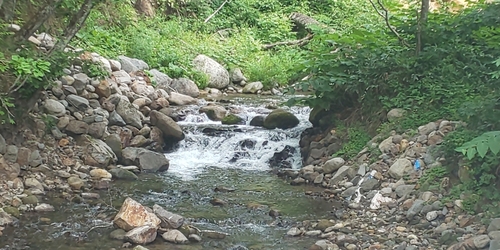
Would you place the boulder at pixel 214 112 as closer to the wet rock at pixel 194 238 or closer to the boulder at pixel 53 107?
the boulder at pixel 53 107

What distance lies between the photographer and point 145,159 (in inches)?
319

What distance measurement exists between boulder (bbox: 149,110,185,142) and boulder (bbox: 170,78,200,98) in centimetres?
306

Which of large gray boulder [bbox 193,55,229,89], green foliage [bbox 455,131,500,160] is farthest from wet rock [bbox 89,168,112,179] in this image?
large gray boulder [bbox 193,55,229,89]

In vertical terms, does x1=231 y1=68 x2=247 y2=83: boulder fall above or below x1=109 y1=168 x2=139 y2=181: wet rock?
above

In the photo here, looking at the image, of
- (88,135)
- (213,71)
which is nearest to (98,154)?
(88,135)

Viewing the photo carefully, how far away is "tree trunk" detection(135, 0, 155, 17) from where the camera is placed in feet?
55.4

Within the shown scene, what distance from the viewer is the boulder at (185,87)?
1249 cm

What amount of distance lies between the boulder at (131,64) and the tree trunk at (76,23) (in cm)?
521

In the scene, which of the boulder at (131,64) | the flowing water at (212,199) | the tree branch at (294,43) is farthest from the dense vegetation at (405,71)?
the tree branch at (294,43)

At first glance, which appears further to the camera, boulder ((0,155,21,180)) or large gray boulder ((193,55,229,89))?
large gray boulder ((193,55,229,89))

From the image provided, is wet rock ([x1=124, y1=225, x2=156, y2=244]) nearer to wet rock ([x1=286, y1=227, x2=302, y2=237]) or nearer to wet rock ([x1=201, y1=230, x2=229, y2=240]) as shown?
wet rock ([x1=201, y1=230, x2=229, y2=240])

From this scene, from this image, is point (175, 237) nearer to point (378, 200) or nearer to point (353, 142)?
point (378, 200)

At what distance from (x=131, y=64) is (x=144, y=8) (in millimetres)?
5551

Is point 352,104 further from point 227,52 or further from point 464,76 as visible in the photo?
point 227,52
